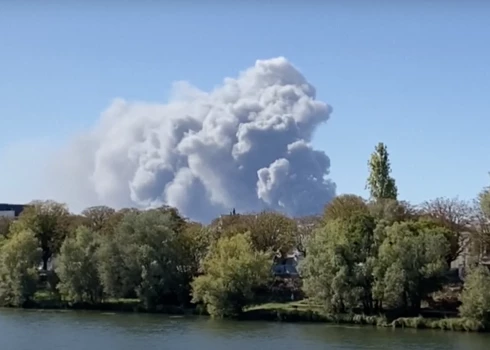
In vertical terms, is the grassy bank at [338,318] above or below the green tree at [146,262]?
below

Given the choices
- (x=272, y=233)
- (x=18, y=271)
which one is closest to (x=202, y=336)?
(x=18, y=271)

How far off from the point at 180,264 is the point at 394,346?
25.2 metres

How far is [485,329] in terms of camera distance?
51.4 m

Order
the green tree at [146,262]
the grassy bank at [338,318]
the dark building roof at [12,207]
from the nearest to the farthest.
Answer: the grassy bank at [338,318], the green tree at [146,262], the dark building roof at [12,207]

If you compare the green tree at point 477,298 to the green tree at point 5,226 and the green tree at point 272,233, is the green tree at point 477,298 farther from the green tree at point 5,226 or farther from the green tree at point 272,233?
the green tree at point 5,226

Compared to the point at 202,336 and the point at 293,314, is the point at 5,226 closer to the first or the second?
the point at 293,314

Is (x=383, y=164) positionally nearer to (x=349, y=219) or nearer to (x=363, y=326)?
(x=349, y=219)

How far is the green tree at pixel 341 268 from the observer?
2199 inches

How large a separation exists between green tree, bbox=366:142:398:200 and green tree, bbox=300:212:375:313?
73.5 ft

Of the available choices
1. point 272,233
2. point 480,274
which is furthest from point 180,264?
point 480,274

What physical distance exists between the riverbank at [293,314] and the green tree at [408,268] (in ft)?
5.46

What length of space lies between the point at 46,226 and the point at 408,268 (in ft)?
130

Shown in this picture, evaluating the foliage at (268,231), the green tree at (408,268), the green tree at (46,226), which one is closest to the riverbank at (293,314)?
the green tree at (408,268)

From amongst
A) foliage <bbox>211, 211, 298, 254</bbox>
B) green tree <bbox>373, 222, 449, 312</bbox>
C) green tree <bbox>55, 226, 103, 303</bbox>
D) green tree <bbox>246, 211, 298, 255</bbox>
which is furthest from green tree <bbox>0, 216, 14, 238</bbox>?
green tree <bbox>373, 222, 449, 312</bbox>
